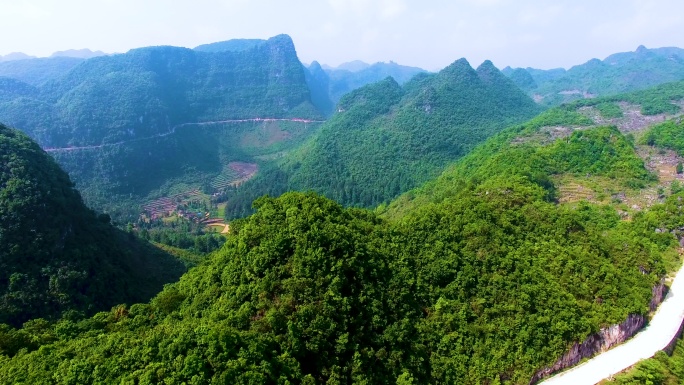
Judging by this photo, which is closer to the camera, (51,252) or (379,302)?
(379,302)

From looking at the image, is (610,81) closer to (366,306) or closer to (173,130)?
(173,130)

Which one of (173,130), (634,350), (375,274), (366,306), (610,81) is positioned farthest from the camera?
(610,81)

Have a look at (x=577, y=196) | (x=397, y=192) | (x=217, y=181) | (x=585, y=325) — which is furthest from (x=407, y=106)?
(x=585, y=325)

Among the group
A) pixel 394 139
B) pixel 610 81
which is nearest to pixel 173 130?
pixel 394 139

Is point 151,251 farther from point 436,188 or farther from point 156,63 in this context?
point 156,63

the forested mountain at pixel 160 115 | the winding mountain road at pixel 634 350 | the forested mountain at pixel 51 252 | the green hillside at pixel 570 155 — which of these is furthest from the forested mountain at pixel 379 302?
the forested mountain at pixel 160 115

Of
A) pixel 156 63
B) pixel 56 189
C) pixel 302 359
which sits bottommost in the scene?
pixel 302 359

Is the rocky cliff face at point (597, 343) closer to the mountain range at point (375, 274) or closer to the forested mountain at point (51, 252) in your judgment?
the mountain range at point (375, 274)
